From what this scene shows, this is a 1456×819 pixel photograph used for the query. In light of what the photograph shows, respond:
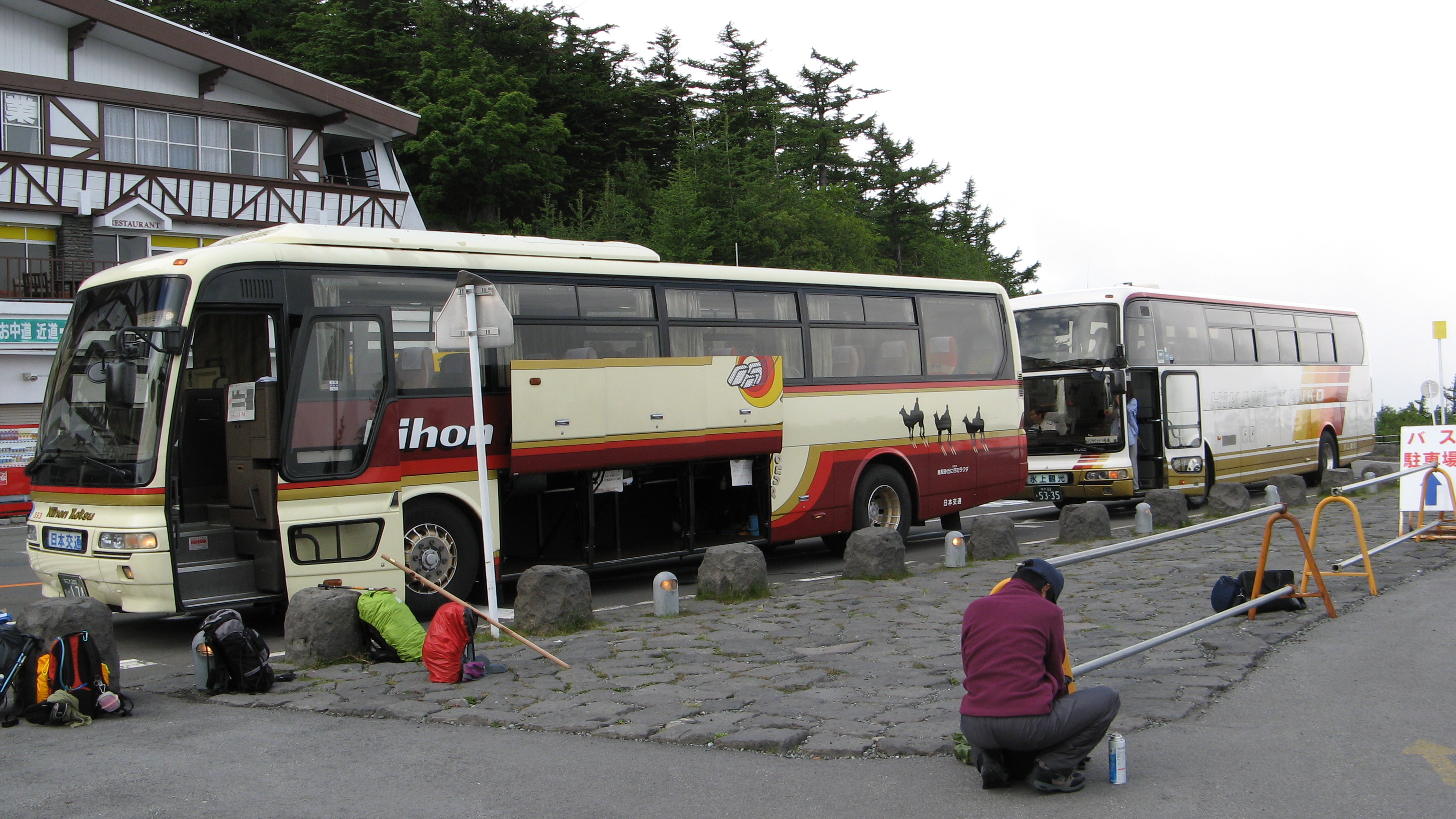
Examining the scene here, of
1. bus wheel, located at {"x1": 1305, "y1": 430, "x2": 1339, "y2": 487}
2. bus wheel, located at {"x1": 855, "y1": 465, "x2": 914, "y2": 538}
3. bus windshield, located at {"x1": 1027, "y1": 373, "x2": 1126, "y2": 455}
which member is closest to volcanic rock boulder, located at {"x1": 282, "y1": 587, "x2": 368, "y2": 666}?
bus wheel, located at {"x1": 855, "y1": 465, "x2": 914, "y2": 538}

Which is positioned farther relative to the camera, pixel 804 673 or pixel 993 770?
pixel 804 673

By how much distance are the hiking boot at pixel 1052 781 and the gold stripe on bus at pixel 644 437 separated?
6.59 meters

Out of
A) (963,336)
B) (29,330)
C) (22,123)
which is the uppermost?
(22,123)

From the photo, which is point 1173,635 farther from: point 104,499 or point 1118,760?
point 104,499

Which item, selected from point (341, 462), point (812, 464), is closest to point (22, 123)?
point (341, 462)

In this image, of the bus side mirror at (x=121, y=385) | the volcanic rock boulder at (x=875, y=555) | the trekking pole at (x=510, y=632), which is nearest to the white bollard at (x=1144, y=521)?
the volcanic rock boulder at (x=875, y=555)

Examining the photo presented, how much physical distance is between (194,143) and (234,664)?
27148 millimetres

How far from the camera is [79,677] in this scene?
6.77 metres

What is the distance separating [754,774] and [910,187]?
174ft

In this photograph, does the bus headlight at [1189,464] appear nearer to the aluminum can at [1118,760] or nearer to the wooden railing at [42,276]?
the aluminum can at [1118,760]

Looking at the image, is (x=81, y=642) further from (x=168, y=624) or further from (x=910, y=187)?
(x=910, y=187)

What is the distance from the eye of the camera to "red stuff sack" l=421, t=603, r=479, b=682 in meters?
7.50

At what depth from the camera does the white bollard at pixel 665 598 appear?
32.4ft

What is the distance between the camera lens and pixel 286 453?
9477mm
